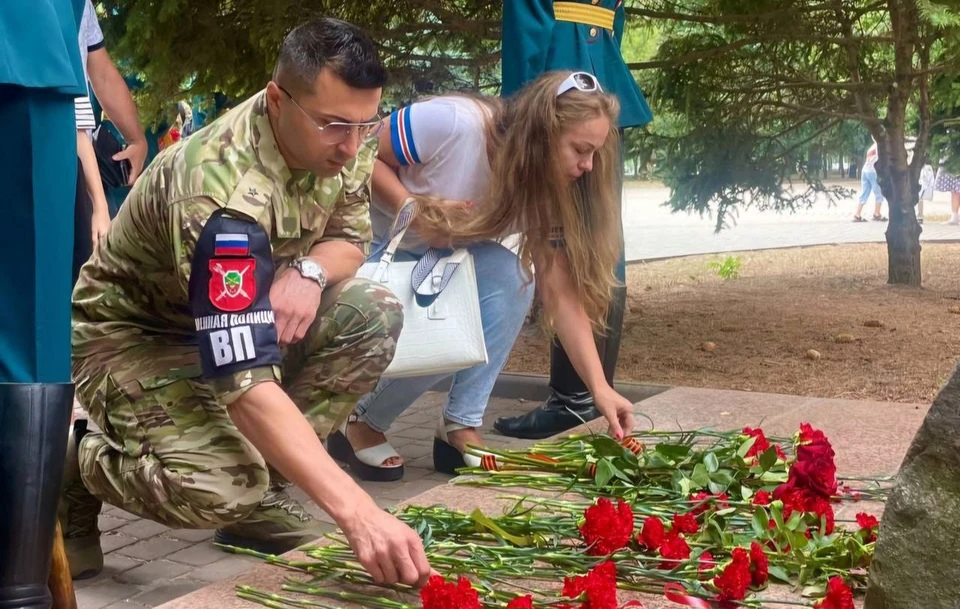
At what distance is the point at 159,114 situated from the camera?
253 inches

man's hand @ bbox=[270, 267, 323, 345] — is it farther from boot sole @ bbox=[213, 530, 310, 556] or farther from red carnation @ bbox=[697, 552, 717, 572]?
red carnation @ bbox=[697, 552, 717, 572]

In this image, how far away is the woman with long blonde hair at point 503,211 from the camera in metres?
3.21

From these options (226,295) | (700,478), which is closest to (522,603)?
(226,295)

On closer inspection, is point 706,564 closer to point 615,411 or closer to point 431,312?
point 615,411

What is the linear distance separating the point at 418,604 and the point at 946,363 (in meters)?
3.84

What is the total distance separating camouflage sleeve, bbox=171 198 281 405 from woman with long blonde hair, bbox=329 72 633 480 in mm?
1197

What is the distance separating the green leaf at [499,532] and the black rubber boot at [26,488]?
2.55 feet

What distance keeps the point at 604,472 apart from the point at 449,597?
1013 millimetres

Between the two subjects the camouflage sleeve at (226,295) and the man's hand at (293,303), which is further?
the man's hand at (293,303)

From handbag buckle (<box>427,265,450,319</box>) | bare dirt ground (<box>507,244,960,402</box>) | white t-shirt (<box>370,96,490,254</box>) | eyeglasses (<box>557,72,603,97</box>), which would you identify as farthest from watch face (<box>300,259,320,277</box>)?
bare dirt ground (<box>507,244,960,402</box>)

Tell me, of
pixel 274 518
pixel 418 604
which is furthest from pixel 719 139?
pixel 418 604

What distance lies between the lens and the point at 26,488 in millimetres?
1893

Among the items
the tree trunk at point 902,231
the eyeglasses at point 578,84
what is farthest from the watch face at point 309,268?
the tree trunk at point 902,231

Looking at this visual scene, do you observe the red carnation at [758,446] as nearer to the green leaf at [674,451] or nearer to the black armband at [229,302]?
the green leaf at [674,451]
